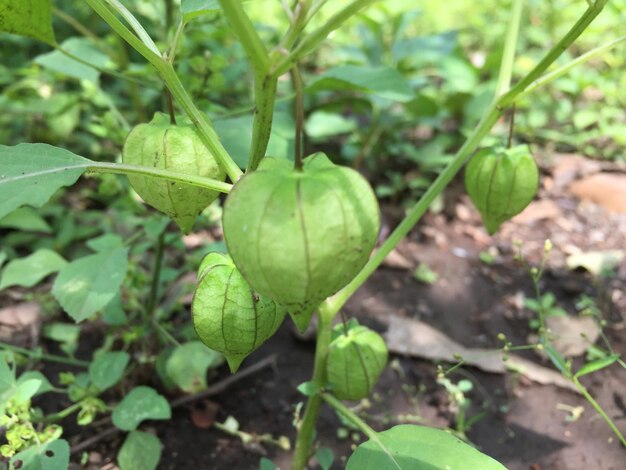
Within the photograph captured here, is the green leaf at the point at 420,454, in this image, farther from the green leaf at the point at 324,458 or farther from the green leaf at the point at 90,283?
the green leaf at the point at 90,283

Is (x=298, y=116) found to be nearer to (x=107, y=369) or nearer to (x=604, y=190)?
(x=107, y=369)

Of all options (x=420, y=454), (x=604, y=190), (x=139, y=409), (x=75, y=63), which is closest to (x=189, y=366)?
(x=139, y=409)

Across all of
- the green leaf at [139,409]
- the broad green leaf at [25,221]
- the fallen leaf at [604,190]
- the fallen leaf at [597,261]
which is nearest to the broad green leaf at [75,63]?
the broad green leaf at [25,221]

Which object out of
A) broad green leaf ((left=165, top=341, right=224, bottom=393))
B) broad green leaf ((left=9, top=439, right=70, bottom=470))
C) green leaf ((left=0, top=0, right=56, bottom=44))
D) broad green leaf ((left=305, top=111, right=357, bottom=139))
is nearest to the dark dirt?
broad green leaf ((left=165, top=341, right=224, bottom=393))

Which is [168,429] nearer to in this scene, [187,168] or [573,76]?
[187,168]

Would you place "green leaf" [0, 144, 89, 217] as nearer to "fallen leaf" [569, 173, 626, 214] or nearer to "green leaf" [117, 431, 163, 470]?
"green leaf" [117, 431, 163, 470]

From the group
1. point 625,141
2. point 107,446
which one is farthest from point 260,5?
point 107,446
